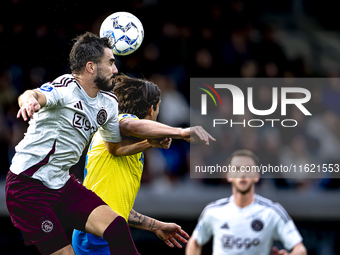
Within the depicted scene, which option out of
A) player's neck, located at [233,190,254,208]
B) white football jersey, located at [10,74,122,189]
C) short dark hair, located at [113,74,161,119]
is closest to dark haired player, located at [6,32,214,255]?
white football jersey, located at [10,74,122,189]

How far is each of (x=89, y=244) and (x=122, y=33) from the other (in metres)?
2.30

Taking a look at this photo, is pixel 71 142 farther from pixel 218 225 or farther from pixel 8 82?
pixel 8 82

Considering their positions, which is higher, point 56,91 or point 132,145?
point 56,91

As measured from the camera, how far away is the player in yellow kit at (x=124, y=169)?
175 inches

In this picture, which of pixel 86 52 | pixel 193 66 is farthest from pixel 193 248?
pixel 193 66

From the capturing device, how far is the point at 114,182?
178 inches

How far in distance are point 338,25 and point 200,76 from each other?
13.4 ft

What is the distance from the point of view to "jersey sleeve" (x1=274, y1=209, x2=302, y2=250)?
12.1ft

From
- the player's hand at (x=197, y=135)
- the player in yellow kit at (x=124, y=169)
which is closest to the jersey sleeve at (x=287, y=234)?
the player's hand at (x=197, y=135)

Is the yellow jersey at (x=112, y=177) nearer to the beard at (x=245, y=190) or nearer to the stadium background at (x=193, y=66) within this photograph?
the beard at (x=245, y=190)

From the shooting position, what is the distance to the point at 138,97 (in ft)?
15.7

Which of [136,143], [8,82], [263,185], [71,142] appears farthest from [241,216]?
[8,82]

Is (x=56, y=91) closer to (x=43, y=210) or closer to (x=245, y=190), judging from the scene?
(x=43, y=210)

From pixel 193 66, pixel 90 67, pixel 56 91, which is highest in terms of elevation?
pixel 193 66
